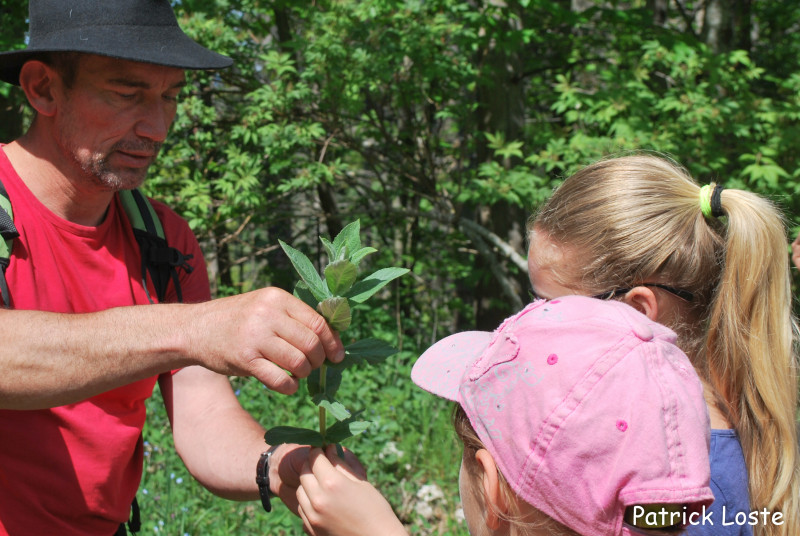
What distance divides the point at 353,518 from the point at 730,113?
3956 millimetres

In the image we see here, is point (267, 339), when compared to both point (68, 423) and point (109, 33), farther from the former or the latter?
point (109, 33)

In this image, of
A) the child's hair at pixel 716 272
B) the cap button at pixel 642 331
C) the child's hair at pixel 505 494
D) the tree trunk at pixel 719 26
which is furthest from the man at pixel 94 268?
the tree trunk at pixel 719 26

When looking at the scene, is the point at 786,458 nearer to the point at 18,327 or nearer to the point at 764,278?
the point at 764,278

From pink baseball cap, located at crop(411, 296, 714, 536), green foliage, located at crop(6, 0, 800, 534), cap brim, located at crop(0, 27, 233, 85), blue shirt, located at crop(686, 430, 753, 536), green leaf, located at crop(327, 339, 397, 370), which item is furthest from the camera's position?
green foliage, located at crop(6, 0, 800, 534)

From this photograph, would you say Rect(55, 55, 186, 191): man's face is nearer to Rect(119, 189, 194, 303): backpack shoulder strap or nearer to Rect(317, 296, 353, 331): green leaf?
Rect(119, 189, 194, 303): backpack shoulder strap

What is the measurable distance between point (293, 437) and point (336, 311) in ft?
1.20

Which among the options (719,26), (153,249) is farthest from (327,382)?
(719,26)

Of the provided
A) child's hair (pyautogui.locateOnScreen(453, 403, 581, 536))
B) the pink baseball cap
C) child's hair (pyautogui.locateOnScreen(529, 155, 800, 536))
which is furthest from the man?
child's hair (pyautogui.locateOnScreen(529, 155, 800, 536))

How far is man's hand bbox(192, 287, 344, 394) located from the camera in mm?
1268

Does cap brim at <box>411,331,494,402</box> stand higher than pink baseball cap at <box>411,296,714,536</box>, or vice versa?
pink baseball cap at <box>411,296,714,536</box>

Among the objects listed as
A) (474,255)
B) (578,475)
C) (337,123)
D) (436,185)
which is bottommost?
(474,255)

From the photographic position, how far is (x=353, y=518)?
4.46 feet

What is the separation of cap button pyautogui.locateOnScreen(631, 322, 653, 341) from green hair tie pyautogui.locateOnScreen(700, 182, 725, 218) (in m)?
0.75

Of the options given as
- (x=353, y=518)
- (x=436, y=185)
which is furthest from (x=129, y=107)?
(x=436, y=185)
